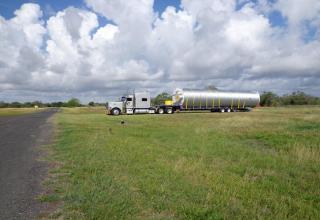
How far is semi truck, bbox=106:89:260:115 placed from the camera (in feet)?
161

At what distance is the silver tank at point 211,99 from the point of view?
5072 cm

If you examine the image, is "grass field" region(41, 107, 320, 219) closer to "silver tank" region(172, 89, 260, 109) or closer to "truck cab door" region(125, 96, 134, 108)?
"truck cab door" region(125, 96, 134, 108)

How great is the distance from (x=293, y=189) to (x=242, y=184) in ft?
3.61

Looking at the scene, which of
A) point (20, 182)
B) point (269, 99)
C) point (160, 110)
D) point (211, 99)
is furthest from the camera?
point (269, 99)

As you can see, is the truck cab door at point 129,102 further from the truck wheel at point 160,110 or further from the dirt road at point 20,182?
the dirt road at point 20,182

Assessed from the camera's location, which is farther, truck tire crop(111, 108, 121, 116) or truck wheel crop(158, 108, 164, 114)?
truck wheel crop(158, 108, 164, 114)

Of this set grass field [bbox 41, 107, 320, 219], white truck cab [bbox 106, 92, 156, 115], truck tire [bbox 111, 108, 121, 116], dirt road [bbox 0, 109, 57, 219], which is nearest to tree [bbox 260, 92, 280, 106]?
white truck cab [bbox 106, 92, 156, 115]

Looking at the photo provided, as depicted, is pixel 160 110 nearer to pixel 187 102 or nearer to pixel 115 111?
pixel 187 102

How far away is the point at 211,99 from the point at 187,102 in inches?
177

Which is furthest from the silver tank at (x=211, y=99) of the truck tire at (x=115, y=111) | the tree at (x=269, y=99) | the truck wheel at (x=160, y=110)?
the tree at (x=269, y=99)

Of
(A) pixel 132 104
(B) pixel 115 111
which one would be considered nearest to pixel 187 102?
(A) pixel 132 104

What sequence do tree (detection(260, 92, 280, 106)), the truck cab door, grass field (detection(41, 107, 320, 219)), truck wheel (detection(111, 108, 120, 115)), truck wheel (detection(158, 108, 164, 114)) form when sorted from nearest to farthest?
grass field (detection(41, 107, 320, 219))
truck wheel (detection(111, 108, 120, 115))
the truck cab door
truck wheel (detection(158, 108, 164, 114))
tree (detection(260, 92, 280, 106))

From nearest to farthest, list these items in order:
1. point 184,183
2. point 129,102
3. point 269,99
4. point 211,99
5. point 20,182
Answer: point 184,183 < point 20,182 < point 129,102 < point 211,99 < point 269,99

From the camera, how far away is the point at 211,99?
172 ft
